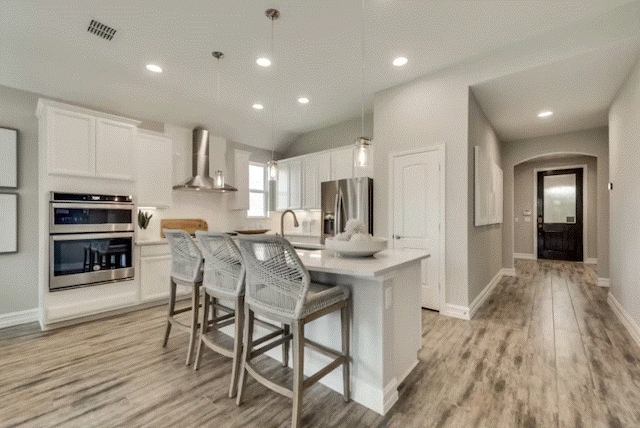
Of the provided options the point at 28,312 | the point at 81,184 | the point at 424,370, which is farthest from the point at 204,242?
the point at 28,312

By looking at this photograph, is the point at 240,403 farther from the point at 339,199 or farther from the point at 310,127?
the point at 310,127

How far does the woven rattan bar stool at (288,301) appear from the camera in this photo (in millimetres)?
1555

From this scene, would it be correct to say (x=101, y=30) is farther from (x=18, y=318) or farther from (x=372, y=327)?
(x=372, y=327)

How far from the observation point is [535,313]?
348 cm

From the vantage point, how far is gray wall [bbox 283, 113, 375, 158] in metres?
5.17

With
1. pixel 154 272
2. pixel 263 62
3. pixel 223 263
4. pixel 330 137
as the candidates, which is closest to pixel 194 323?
pixel 223 263

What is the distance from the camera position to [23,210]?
337 cm

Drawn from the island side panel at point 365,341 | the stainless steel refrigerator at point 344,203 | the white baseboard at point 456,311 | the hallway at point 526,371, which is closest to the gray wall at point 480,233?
the white baseboard at point 456,311

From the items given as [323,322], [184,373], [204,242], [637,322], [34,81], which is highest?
[34,81]

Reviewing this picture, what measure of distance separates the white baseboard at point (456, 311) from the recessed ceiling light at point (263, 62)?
364 cm

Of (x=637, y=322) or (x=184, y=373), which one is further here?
(x=637, y=322)

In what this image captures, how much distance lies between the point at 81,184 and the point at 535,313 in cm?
575

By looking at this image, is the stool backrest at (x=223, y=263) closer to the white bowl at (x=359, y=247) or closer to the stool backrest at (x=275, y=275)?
the stool backrest at (x=275, y=275)

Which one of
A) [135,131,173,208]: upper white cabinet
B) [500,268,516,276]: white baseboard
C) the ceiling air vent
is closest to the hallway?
[500,268,516,276]: white baseboard
